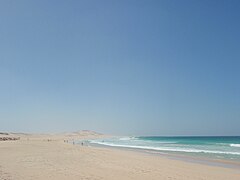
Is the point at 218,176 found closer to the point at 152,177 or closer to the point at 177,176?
the point at 177,176

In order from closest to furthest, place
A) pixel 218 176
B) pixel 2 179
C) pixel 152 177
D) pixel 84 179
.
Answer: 1. pixel 2 179
2. pixel 84 179
3. pixel 152 177
4. pixel 218 176

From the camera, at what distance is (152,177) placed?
13.1m

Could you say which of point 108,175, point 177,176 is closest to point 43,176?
point 108,175

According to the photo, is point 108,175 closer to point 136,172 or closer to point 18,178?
point 136,172

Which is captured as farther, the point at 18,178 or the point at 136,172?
the point at 136,172

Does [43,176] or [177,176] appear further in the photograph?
[177,176]

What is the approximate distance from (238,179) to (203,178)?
178cm

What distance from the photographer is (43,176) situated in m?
12.5

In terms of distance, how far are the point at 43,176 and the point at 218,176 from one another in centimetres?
845

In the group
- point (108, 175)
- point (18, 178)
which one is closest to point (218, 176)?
point (108, 175)

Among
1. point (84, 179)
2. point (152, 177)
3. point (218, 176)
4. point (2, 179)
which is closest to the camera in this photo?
point (2, 179)

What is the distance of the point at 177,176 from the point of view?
45.0 ft

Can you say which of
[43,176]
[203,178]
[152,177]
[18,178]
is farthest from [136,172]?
[18,178]

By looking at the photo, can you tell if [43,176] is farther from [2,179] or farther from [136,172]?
[136,172]
